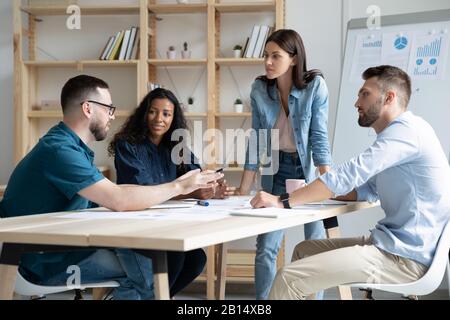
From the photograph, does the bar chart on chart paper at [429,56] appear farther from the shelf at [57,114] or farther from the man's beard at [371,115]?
the man's beard at [371,115]

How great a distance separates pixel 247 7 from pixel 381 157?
2443 mm

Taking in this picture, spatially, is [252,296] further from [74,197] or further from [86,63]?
[74,197]

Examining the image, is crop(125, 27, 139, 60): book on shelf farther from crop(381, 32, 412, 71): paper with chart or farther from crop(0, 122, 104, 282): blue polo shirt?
crop(0, 122, 104, 282): blue polo shirt

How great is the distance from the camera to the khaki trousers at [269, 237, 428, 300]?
210 centimetres

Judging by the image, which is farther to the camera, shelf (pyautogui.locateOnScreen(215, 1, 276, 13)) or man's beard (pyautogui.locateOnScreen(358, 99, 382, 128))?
shelf (pyautogui.locateOnScreen(215, 1, 276, 13))

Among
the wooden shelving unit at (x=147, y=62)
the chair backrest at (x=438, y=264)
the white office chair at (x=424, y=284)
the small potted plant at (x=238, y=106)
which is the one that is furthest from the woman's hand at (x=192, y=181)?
the small potted plant at (x=238, y=106)

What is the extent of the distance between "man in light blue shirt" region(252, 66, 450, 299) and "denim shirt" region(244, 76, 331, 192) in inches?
27.0

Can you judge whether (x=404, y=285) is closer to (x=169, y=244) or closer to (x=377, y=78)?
(x=377, y=78)

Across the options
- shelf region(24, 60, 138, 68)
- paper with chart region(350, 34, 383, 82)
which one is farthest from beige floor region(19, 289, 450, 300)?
shelf region(24, 60, 138, 68)

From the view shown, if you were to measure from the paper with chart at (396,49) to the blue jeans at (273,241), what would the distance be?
1.37 meters

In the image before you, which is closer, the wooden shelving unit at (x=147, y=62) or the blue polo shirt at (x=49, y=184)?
the blue polo shirt at (x=49, y=184)

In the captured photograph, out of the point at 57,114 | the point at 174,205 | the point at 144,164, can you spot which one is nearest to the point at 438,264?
the point at 174,205

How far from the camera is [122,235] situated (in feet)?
5.26

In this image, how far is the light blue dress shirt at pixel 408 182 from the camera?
2221mm
